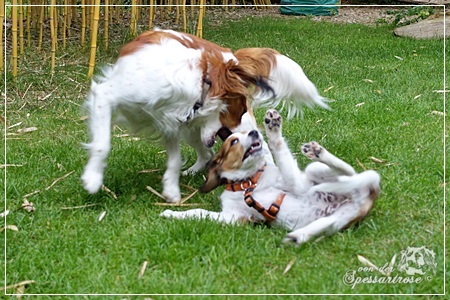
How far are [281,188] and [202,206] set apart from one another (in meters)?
0.48

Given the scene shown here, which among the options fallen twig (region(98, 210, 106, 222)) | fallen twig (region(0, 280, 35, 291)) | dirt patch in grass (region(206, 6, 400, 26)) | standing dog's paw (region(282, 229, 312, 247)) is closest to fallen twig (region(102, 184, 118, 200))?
fallen twig (region(98, 210, 106, 222))

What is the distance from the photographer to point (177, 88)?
3260 mm

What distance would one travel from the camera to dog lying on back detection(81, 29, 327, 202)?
329cm

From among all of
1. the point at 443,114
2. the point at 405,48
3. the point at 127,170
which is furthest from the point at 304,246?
the point at 405,48

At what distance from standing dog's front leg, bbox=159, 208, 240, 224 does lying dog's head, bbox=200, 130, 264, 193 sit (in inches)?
4.3

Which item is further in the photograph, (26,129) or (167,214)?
(26,129)

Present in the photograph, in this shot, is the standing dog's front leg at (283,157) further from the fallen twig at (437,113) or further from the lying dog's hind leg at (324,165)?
the fallen twig at (437,113)

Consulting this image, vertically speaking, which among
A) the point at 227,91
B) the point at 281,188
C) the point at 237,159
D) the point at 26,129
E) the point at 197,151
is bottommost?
the point at 26,129

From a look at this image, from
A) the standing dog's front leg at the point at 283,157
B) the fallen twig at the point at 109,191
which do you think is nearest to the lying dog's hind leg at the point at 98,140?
the fallen twig at the point at 109,191

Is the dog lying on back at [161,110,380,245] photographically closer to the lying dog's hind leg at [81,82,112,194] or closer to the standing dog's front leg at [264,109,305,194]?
the standing dog's front leg at [264,109,305,194]

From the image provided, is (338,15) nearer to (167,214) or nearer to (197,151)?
(197,151)

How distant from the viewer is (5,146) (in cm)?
434

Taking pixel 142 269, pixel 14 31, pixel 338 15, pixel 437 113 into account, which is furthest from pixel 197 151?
pixel 338 15

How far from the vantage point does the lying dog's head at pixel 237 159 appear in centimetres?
311
